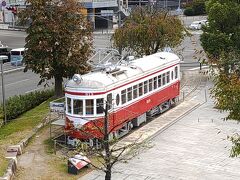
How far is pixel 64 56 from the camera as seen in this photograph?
100 ft

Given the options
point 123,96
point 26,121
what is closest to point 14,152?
point 26,121

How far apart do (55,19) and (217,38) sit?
512 inches

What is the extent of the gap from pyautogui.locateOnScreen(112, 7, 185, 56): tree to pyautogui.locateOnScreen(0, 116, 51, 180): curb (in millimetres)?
13394

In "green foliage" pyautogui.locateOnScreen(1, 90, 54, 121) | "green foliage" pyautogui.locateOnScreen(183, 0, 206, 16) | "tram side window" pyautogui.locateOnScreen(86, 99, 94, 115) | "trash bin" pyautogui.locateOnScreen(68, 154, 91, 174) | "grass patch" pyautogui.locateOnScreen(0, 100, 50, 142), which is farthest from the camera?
"green foliage" pyautogui.locateOnScreen(183, 0, 206, 16)

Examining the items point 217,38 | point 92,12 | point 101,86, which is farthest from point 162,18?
point 92,12

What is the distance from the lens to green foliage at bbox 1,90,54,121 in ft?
96.2

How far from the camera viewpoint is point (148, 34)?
38.4 metres

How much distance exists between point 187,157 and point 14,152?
769 centimetres

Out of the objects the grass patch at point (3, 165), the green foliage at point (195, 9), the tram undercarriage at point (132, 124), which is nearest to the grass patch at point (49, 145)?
the tram undercarriage at point (132, 124)

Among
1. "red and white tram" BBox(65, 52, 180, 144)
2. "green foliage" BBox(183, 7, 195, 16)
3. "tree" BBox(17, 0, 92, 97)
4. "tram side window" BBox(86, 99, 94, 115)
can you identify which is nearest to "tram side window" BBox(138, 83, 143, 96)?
"red and white tram" BBox(65, 52, 180, 144)

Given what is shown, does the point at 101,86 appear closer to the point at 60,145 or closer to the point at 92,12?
the point at 60,145

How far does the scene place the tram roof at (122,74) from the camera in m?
23.7

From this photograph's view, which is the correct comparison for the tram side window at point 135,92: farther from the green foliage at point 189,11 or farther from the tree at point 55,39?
the green foliage at point 189,11

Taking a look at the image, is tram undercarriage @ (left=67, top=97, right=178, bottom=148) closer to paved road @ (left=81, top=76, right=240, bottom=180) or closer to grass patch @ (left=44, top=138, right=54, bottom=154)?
grass patch @ (left=44, top=138, right=54, bottom=154)
